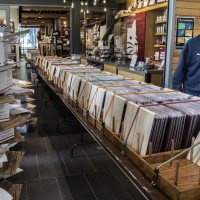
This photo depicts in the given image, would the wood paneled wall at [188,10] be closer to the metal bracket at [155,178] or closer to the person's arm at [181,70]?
the person's arm at [181,70]

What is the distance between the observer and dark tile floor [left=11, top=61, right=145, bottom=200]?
2990mm

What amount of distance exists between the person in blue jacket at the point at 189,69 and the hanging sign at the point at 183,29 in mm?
1235

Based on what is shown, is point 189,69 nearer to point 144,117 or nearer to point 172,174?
point 144,117

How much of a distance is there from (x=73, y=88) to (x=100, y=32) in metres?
10.6

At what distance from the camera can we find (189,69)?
3316mm

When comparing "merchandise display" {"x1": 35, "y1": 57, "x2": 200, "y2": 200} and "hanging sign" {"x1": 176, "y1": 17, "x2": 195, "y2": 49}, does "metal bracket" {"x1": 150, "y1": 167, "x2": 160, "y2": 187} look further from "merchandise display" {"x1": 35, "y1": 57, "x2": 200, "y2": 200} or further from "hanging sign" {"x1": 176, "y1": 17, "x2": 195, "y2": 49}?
"hanging sign" {"x1": 176, "y1": 17, "x2": 195, "y2": 49}

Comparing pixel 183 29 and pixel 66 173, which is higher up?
pixel 183 29

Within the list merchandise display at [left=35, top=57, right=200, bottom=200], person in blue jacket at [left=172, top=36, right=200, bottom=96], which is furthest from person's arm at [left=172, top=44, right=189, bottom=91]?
merchandise display at [left=35, top=57, right=200, bottom=200]

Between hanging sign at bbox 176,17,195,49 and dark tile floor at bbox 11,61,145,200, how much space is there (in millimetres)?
2016

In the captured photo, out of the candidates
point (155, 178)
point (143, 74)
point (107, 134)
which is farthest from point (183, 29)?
point (155, 178)

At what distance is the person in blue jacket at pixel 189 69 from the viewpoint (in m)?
3.22

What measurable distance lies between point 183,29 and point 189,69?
137 cm

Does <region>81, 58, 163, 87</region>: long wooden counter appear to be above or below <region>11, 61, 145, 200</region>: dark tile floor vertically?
above

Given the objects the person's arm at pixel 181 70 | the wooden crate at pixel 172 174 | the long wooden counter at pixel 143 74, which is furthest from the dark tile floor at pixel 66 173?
the long wooden counter at pixel 143 74
